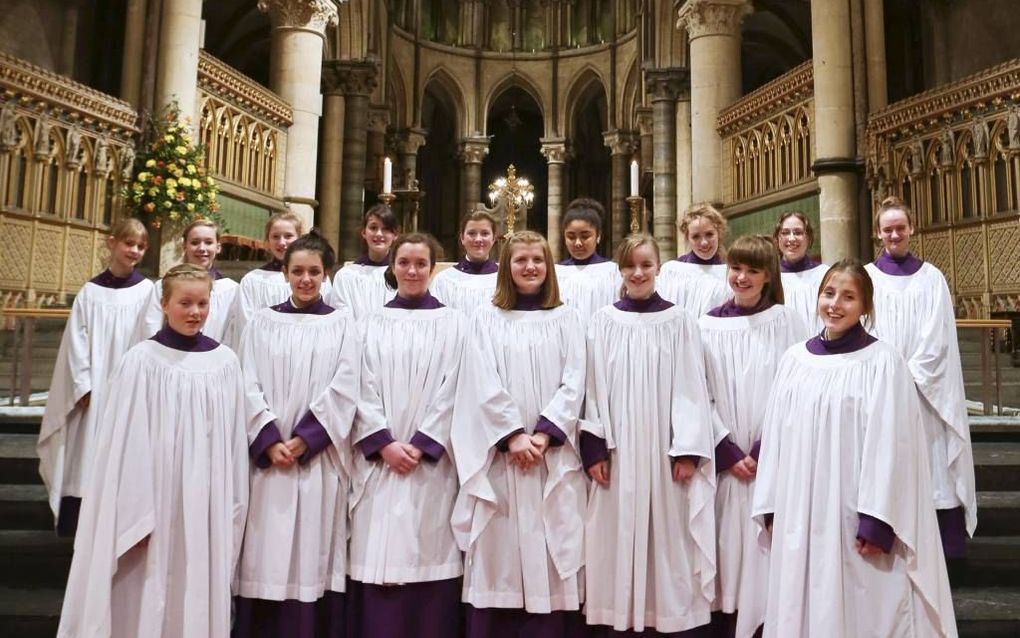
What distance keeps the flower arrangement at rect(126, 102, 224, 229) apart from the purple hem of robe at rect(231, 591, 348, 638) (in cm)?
638

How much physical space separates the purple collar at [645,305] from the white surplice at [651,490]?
0.06 m

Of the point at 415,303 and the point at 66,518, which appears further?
the point at 66,518

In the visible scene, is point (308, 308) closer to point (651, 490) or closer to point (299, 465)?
point (299, 465)

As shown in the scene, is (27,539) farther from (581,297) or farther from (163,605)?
(581,297)

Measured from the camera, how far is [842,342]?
2984 millimetres

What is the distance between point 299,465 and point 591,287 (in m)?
1.79

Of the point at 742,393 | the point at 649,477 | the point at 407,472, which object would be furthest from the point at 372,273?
the point at 742,393

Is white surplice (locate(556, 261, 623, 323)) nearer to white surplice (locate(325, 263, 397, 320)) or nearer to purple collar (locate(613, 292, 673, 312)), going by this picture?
purple collar (locate(613, 292, 673, 312))

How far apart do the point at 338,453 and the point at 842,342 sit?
2.11m

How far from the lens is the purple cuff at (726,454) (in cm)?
339

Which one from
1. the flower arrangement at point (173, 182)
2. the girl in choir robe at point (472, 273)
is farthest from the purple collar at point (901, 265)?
the flower arrangement at point (173, 182)

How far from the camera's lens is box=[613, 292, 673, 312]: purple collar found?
11.6 ft

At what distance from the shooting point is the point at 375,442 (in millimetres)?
3381

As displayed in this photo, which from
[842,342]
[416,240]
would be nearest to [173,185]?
[416,240]
